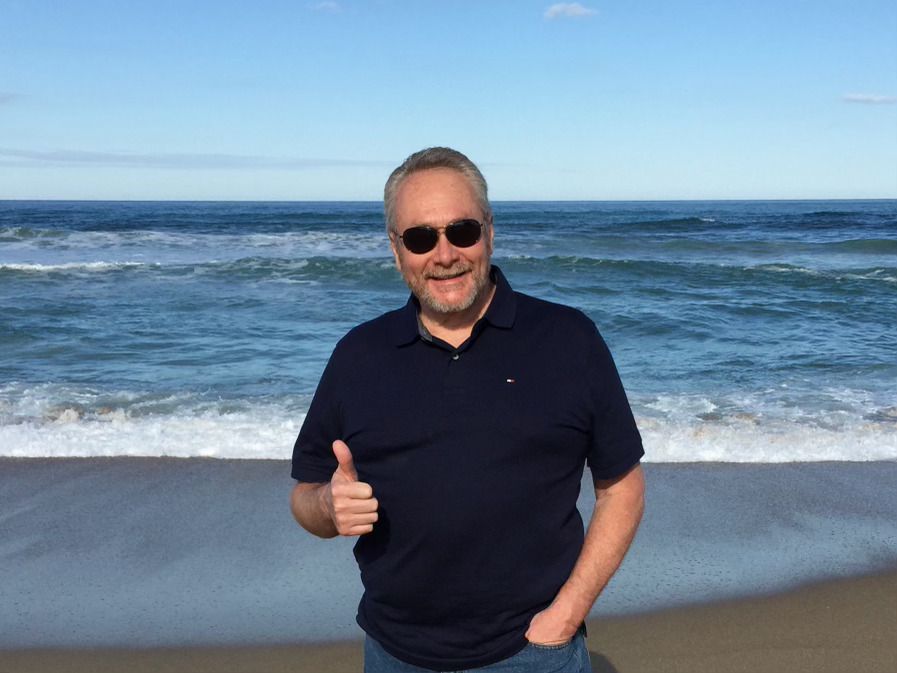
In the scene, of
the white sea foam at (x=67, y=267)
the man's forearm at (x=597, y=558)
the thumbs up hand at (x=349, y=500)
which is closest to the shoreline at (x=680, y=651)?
the man's forearm at (x=597, y=558)

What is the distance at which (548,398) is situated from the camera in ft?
6.33

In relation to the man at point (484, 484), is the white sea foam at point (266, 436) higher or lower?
lower

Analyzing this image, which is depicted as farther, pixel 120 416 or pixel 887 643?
pixel 120 416

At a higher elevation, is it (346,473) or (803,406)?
(346,473)

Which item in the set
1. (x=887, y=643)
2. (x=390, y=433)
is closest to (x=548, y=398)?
(x=390, y=433)

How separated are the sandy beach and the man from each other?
1940 millimetres

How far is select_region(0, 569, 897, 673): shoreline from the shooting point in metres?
3.70

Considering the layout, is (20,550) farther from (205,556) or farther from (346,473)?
(346,473)

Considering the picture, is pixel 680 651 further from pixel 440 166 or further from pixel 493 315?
pixel 440 166

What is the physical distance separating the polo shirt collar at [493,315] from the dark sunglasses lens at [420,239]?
122 millimetres

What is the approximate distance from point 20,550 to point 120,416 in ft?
9.27

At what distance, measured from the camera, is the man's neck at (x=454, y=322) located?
209 cm

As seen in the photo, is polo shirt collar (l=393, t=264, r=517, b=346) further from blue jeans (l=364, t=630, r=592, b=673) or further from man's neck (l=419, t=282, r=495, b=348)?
blue jeans (l=364, t=630, r=592, b=673)

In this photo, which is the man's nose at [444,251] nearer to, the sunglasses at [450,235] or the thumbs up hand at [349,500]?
the sunglasses at [450,235]
